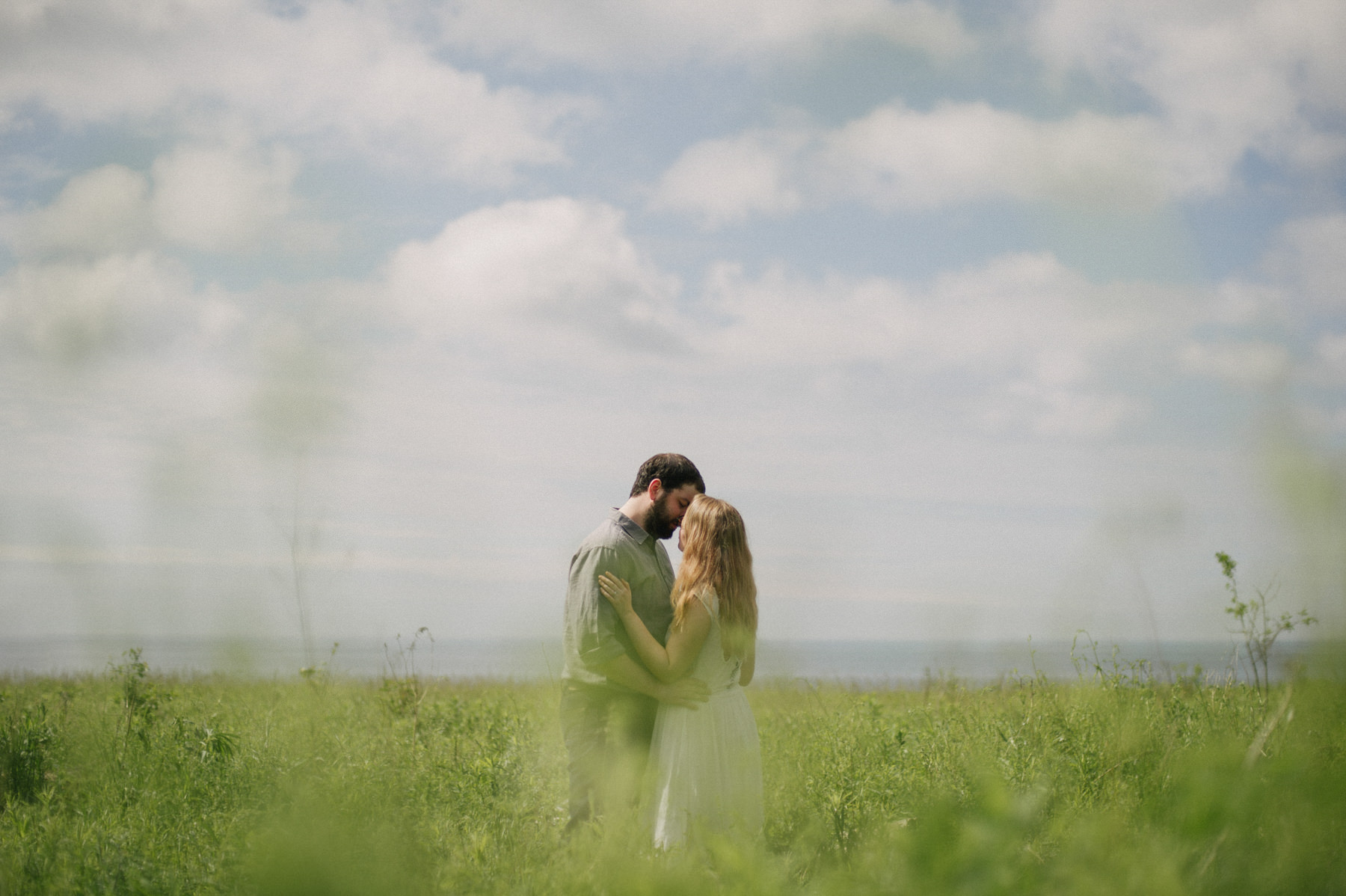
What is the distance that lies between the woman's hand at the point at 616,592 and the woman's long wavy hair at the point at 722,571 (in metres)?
0.29

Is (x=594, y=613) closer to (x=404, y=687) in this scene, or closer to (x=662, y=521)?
(x=662, y=521)

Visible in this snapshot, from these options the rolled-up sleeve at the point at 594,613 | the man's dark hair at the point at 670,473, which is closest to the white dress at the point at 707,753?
the rolled-up sleeve at the point at 594,613

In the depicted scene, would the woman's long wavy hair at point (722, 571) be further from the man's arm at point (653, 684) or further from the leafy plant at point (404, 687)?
the leafy plant at point (404, 687)

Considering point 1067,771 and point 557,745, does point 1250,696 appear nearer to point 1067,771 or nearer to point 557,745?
point 1067,771

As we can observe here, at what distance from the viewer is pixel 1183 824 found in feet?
4.39

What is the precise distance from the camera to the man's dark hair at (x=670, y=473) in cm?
555

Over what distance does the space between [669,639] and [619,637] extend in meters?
0.39

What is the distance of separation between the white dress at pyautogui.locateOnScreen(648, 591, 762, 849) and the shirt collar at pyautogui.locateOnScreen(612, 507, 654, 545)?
758 millimetres

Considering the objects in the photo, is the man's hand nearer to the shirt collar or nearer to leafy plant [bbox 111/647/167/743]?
the shirt collar

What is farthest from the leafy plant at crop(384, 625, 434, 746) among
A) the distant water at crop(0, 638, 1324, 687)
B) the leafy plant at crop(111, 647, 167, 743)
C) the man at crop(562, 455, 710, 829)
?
the man at crop(562, 455, 710, 829)

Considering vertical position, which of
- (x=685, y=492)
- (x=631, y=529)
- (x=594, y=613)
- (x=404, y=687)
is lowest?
(x=404, y=687)

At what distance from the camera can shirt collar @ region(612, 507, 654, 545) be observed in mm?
5430

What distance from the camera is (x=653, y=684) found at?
5.00 meters

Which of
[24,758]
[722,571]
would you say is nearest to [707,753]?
[722,571]
